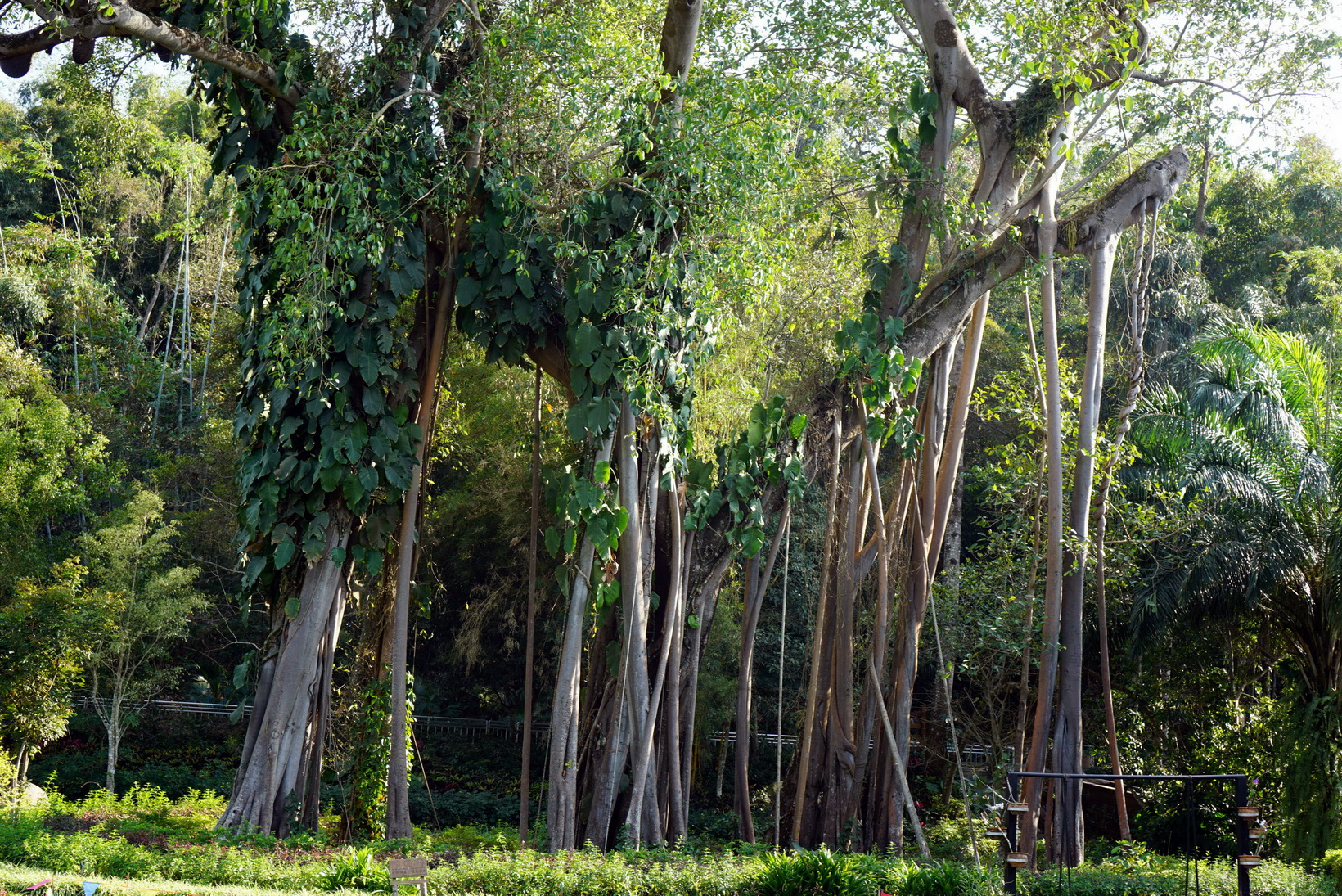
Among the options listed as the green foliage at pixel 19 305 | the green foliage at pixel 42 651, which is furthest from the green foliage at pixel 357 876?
the green foliage at pixel 19 305

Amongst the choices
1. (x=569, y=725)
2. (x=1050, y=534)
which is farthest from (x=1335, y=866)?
(x=569, y=725)

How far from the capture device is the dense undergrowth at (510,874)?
5.11m

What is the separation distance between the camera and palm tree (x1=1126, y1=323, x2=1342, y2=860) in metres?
7.48

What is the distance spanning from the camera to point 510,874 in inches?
207

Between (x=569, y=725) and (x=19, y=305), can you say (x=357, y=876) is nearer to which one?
(x=569, y=725)

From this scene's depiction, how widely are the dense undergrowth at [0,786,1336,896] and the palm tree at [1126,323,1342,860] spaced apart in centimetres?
166

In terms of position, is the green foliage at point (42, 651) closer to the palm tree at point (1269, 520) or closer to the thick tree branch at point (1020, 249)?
the thick tree branch at point (1020, 249)

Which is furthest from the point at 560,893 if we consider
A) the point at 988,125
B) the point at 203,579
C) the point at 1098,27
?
the point at 203,579

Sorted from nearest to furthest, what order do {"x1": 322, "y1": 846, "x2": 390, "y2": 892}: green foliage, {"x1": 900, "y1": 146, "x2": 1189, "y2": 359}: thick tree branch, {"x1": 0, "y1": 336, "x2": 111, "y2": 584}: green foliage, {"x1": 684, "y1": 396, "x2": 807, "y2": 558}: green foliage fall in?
{"x1": 322, "y1": 846, "x2": 390, "y2": 892}: green foliage
{"x1": 900, "y1": 146, "x2": 1189, "y2": 359}: thick tree branch
{"x1": 684, "y1": 396, "x2": 807, "y2": 558}: green foliage
{"x1": 0, "y1": 336, "x2": 111, "y2": 584}: green foliage

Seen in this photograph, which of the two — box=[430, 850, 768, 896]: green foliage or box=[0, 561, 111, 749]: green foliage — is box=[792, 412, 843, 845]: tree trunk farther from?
box=[0, 561, 111, 749]: green foliage

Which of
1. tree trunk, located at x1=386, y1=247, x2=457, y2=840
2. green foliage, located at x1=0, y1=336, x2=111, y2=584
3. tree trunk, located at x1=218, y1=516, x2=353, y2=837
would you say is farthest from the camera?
green foliage, located at x1=0, y1=336, x2=111, y2=584

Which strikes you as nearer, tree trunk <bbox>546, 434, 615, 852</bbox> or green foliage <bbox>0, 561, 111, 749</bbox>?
tree trunk <bbox>546, 434, 615, 852</bbox>

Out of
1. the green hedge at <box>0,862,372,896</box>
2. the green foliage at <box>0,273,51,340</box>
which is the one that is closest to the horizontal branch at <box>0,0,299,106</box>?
the green hedge at <box>0,862,372,896</box>

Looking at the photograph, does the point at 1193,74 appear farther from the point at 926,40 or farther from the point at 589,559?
the point at 589,559
